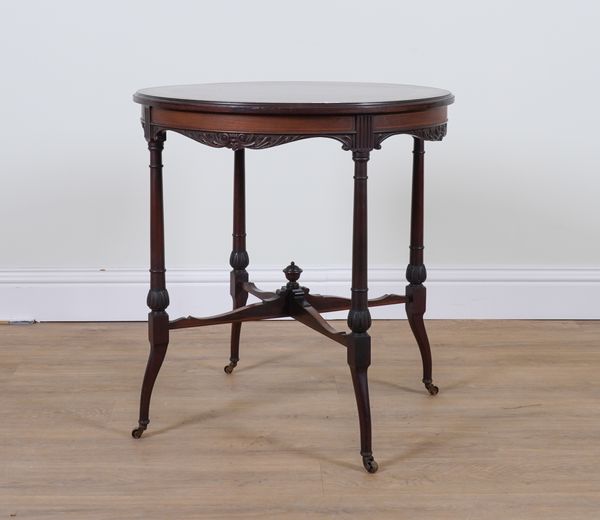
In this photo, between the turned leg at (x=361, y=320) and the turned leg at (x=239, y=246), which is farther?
the turned leg at (x=239, y=246)

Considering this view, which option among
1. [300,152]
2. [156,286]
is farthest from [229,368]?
[300,152]

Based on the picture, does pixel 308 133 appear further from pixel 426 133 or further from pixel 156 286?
pixel 156 286

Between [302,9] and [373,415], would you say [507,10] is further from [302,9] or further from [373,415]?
[373,415]

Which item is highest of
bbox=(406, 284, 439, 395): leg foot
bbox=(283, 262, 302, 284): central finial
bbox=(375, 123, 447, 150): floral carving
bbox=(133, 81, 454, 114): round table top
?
bbox=(133, 81, 454, 114): round table top

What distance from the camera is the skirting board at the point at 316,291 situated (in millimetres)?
3713

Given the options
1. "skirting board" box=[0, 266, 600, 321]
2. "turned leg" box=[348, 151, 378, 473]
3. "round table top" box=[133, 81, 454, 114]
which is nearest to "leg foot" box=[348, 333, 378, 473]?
"turned leg" box=[348, 151, 378, 473]

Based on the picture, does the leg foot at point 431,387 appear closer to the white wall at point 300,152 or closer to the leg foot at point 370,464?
the leg foot at point 370,464

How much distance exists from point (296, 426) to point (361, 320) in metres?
0.43

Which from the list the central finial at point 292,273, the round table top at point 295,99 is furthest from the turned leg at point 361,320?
the central finial at point 292,273

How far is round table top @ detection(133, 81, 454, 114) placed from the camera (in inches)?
92.2

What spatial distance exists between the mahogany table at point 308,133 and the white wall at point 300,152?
2.28 ft

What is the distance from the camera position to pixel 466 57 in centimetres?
362

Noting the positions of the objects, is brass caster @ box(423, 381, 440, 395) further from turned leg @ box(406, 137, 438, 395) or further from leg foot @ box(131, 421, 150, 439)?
leg foot @ box(131, 421, 150, 439)

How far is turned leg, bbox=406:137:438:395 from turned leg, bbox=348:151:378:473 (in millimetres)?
474
